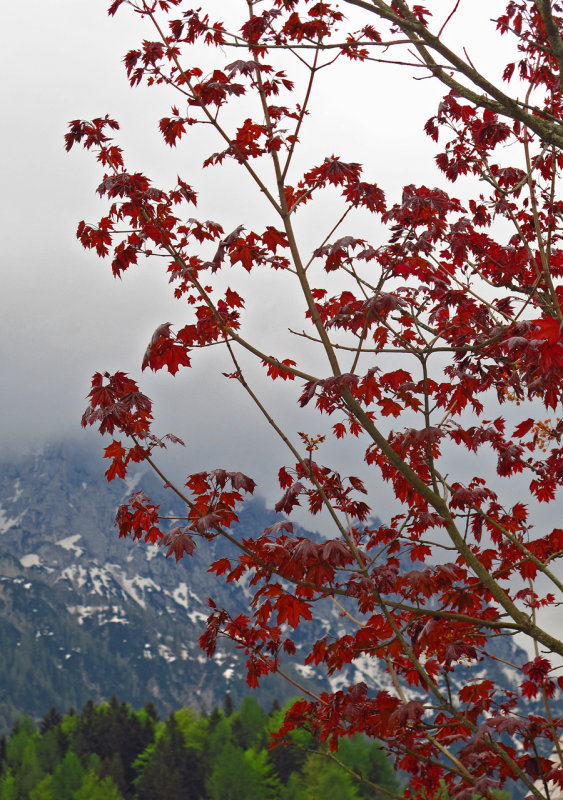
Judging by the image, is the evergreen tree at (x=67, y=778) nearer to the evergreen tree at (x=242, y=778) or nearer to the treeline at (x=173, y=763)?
the treeline at (x=173, y=763)

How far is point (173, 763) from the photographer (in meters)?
54.3

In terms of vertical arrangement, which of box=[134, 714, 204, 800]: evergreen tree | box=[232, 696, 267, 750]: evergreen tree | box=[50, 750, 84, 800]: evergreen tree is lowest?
box=[50, 750, 84, 800]: evergreen tree

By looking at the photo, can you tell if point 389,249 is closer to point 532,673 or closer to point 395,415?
point 395,415

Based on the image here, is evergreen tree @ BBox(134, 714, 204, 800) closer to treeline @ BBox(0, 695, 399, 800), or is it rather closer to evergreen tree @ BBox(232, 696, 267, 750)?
treeline @ BBox(0, 695, 399, 800)

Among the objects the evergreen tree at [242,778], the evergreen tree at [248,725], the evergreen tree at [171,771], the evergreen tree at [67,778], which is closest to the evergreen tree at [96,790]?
the evergreen tree at [67,778]

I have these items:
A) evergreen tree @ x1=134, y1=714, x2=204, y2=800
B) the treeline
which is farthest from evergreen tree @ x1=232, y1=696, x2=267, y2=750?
evergreen tree @ x1=134, y1=714, x2=204, y2=800

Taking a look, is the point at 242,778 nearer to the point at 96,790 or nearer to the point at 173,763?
the point at 173,763

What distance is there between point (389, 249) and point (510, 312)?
1524mm

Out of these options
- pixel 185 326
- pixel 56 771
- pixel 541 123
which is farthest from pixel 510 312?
pixel 56 771

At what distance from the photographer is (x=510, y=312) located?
706 centimetres

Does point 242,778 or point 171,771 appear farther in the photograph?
point 171,771

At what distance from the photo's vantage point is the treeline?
5094 centimetres

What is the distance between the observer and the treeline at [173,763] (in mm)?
50938

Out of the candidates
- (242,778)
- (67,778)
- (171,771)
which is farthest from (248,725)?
(67,778)
